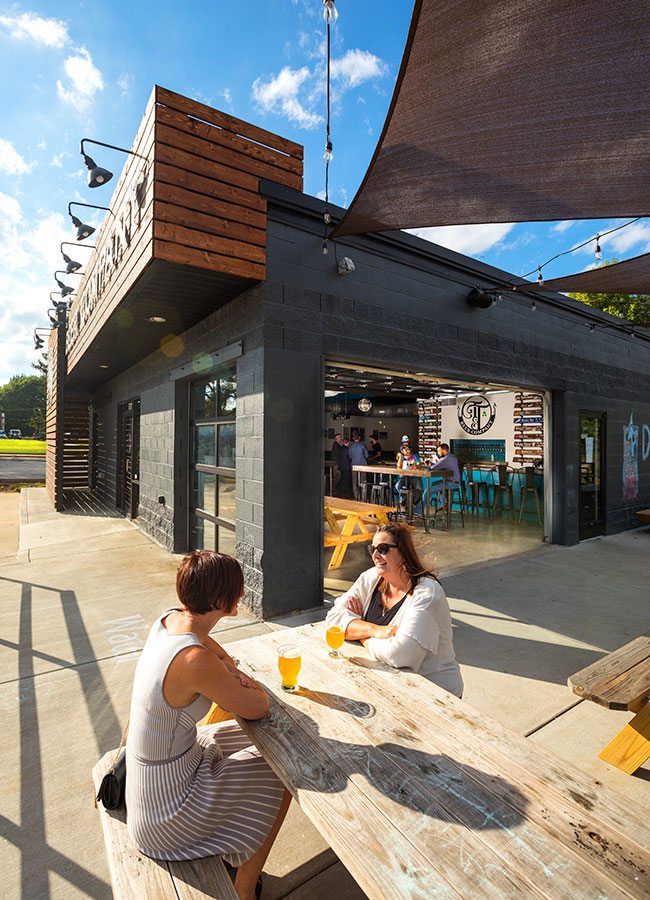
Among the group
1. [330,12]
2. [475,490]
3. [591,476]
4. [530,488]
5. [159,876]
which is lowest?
[159,876]

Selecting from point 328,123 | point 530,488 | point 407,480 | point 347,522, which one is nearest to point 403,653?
point 328,123

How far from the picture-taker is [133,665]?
11.0 ft

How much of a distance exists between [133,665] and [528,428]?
11029mm

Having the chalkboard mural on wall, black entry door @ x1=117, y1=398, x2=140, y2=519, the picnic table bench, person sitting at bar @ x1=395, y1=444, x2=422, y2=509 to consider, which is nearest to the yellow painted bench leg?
the picnic table bench

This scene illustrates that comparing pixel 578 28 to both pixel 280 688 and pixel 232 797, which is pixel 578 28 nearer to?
pixel 280 688

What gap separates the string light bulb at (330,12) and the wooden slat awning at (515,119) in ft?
2.43

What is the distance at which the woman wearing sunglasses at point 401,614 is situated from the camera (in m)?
1.92

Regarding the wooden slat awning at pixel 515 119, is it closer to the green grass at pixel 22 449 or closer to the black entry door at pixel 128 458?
the black entry door at pixel 128 458

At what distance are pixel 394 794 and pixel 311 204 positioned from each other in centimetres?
459

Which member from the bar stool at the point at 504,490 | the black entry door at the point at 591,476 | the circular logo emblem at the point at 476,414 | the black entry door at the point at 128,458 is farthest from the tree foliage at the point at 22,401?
the black entry door at the point at 591,476

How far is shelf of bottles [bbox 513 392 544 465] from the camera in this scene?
1158 cm

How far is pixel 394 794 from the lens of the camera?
1.21 meters

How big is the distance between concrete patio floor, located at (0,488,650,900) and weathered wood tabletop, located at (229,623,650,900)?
2.30 feet

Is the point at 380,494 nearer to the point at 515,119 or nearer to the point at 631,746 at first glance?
the point at 631,746
